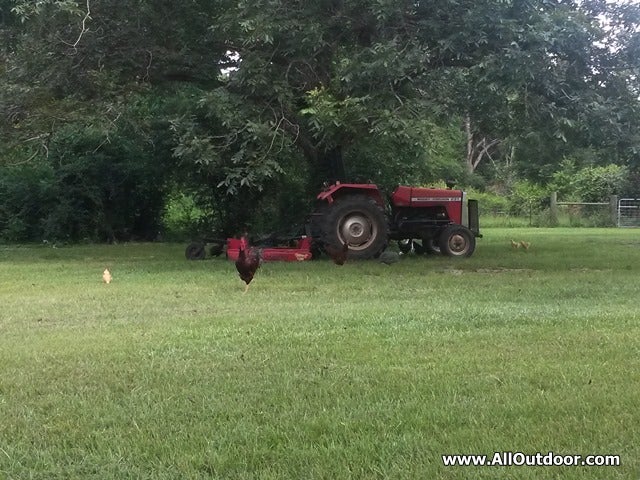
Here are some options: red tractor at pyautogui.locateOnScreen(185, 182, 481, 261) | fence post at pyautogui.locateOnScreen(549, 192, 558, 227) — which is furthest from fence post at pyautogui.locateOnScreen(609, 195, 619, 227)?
red tractor at pyautogui.locateOnScreen(185, 182, 481, 261)

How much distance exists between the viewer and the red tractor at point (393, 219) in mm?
12875

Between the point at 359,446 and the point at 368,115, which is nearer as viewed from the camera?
the point at 359,446

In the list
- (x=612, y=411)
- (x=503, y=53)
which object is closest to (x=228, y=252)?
(x=503, y=53)

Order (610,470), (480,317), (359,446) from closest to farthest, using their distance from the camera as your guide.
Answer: (610,470), (359,446), (480,317)

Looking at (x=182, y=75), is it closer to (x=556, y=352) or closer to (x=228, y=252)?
(x=228, y=252)

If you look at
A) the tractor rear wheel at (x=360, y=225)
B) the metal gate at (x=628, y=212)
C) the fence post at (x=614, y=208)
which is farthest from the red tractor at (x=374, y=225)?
the metal gate at (x=628, y=212)

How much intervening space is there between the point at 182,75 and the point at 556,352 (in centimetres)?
1102

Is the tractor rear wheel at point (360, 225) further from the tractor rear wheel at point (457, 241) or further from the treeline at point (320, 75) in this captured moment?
the tractor rear wheel at point (457, 241)

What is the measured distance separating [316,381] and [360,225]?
8.59 m

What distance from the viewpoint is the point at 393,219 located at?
45.9ft

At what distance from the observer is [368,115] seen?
34.7 feet

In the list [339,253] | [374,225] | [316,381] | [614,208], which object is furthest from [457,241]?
[614,208]

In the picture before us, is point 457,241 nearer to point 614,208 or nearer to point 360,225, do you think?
point 360,225

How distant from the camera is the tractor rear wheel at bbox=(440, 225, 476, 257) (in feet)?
45.0
